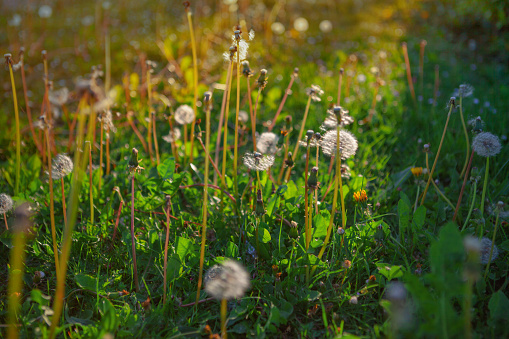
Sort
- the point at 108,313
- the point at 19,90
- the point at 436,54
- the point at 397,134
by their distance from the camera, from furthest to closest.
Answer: the point at 436,54 < the point at 19,90 < the point at 397,134 < the point at 108,313

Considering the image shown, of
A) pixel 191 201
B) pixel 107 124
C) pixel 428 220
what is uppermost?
pixel 107 124

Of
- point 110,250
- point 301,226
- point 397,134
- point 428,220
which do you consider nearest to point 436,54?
point 397,134

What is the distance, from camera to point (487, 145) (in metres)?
1.33

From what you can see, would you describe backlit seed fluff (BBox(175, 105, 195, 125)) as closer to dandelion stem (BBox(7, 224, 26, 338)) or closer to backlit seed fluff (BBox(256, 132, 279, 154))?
backlit seed fluff (BBox(256, 132, 279, 154))

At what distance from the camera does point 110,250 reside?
1558mm

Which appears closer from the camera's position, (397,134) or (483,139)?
(483,139)

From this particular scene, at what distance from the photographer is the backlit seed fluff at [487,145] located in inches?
52.0

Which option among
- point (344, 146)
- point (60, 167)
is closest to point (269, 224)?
point (344, 146)

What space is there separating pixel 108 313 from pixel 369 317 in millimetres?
851

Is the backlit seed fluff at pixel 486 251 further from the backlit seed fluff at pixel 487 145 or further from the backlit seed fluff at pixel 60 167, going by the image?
the backlit seed fluff at pixel 60 167

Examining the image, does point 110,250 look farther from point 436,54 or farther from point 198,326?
point 436,54

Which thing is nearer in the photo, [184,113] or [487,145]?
[487,145]

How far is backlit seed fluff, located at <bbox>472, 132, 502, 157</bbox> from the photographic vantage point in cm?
132

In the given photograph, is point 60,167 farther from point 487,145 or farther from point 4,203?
point 487,145
